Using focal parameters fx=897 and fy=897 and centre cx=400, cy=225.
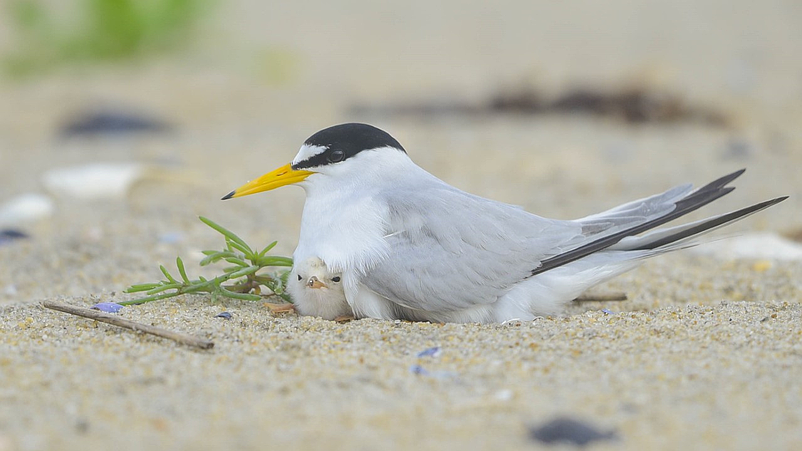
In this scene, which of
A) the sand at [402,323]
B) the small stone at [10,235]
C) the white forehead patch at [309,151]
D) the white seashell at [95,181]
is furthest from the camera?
the white seashell at [95,181]

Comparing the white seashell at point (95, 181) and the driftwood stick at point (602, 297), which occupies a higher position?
the white seashell at point (95, 181)

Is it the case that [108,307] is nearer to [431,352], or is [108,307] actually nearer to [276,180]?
A: [276,180]

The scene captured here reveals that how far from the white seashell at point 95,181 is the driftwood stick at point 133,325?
297 centimetres

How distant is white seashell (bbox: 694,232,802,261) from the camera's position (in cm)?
444

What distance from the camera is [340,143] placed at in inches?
129

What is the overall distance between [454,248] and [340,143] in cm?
58

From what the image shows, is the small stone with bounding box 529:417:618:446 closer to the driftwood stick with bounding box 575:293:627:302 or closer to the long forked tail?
the long forked tail

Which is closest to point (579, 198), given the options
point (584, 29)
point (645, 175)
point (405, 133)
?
point (645, 175)

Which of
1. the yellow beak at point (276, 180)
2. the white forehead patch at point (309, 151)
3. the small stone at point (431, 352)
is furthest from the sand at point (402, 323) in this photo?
the white forehead patch at point (309, 151)

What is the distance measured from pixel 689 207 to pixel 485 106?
593 centimetres

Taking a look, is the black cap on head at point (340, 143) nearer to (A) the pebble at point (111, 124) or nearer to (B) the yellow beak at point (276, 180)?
(B) the yellow beak at point (276, 180)

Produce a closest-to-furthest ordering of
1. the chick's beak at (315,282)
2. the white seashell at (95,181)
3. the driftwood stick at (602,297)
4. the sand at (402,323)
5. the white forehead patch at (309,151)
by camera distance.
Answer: the sand at (402,323), the chick's beak at (315,282), the white forehead patch at (309,151), the driftwood stick at (602,297), the white seashell at (95,181)

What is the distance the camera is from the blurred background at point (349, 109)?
538cm

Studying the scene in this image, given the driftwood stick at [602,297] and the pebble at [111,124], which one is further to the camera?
the pebble at [111,124]
